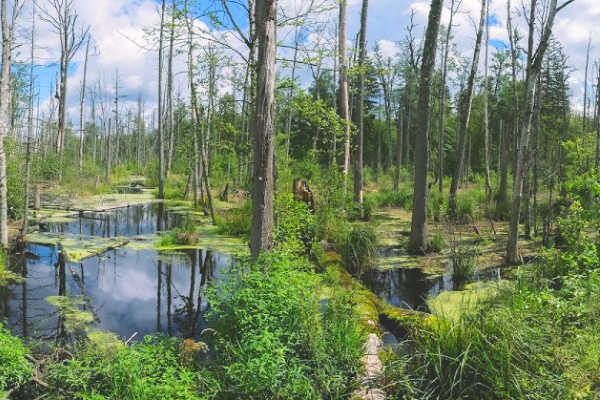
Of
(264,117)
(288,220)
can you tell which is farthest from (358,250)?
(264,117)

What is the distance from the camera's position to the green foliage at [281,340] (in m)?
3.23

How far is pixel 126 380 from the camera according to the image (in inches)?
137

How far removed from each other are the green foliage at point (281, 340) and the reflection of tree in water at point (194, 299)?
0.68 m

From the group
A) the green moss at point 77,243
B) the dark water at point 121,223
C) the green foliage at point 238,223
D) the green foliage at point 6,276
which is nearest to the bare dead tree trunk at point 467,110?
the green foliage at point 238,223

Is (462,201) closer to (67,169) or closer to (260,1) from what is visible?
(260,1)

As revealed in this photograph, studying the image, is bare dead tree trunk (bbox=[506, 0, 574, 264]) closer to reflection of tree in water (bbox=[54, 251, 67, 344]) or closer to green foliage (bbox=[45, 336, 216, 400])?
green foliage (bbox=[45, 336, 216, 400])

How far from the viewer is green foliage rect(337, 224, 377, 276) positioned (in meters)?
8.40

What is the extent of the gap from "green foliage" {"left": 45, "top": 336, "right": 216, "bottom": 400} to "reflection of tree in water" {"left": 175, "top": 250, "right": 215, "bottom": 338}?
87 centimetres

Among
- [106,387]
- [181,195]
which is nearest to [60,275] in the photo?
[106,387]

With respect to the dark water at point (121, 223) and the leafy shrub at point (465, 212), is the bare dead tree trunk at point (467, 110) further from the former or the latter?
the dark water at point (121, 223)

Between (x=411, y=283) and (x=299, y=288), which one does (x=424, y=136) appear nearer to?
(x=411, y=283)

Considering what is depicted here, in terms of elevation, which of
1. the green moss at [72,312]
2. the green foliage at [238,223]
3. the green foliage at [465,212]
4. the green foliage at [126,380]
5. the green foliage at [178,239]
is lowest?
the green moss at [72,312]

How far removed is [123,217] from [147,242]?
5579 millimetres

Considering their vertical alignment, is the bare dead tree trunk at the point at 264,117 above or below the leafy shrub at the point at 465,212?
above
